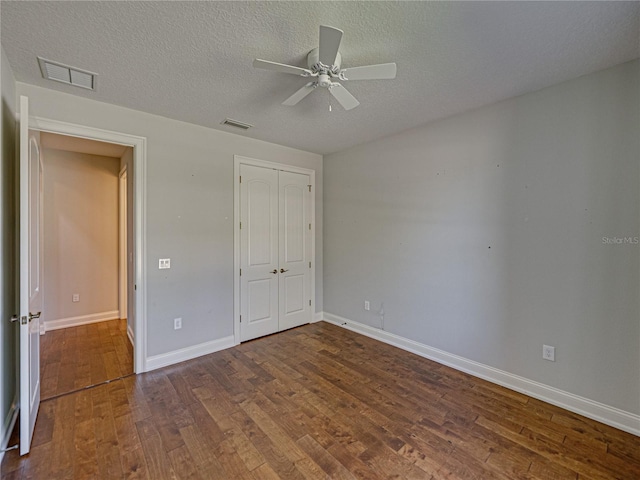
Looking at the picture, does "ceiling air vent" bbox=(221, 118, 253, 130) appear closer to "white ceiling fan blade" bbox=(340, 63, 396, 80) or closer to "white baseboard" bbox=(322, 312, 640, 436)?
"white ceiling fan blade" bbox=(340, 63, 396, 80)

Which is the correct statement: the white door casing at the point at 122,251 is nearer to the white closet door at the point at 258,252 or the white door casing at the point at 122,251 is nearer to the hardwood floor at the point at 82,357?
the hardwood floor at the point at 82,357

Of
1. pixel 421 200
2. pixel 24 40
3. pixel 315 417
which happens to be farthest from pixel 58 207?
pixel 421 200

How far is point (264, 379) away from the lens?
2795 mm

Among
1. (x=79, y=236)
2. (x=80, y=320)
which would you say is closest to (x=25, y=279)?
(x=79, y=236)

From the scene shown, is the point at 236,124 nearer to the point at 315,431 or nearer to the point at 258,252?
the point at 258,252

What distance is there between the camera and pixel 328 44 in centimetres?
155

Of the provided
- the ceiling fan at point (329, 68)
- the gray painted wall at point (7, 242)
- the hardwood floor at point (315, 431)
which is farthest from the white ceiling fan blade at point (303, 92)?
the hardwood floor at point (315, 431)

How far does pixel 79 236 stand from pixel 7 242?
106 inches

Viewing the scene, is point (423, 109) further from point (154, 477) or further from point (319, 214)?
point (154, 477)

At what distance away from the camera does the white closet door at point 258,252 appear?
3.70 meters

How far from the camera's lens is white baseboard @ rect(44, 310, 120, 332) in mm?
4102

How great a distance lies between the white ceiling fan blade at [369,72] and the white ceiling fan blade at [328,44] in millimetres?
116

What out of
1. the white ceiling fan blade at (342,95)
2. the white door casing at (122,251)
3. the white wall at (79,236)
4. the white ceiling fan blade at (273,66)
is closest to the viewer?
the white ceiling fan blade at (273,66)

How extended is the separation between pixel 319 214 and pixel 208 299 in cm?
207
